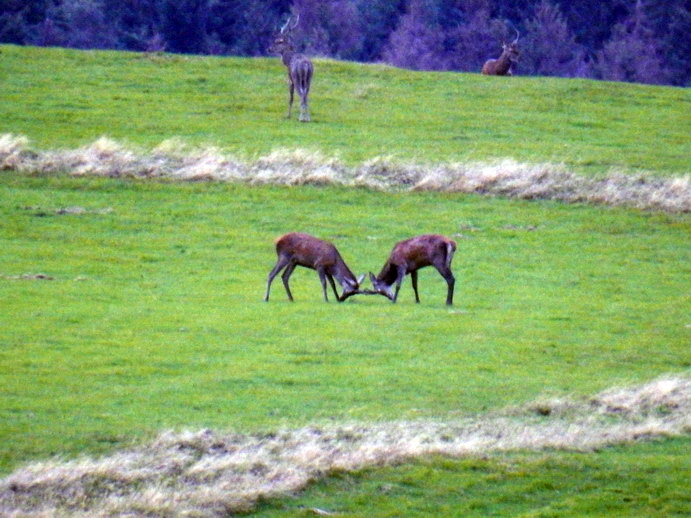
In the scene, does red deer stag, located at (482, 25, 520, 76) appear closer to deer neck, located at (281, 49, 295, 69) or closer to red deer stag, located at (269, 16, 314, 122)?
red deer stag, located at (269, 16, 314, 122)

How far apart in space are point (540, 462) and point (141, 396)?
4.14 metres

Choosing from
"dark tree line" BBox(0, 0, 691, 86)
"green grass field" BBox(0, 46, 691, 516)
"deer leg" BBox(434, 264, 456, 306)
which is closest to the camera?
"green grass field" BBox(0, 46, 691, 516)

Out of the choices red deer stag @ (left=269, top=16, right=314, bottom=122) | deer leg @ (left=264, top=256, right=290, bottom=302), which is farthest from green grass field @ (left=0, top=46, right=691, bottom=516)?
red deer stag @ (left=269, top=16, right=314, bottom=122)

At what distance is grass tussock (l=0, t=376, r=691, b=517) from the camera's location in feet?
30.5

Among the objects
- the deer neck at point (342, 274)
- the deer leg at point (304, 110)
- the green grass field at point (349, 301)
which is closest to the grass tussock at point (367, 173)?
the green grass field at point (349, 301)

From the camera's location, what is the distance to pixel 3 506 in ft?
29.8

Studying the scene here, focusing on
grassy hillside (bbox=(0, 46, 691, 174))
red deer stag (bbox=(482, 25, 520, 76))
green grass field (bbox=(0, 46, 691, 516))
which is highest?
red deer stag (bbox=(482, 25, 520, 76))

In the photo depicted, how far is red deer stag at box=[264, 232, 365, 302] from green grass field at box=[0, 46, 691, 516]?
355mm

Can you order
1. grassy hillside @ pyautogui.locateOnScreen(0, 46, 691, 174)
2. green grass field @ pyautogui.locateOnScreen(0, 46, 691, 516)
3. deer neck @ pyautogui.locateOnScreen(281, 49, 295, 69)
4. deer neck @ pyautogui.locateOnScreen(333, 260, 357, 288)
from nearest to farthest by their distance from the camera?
green grass field @ pyautogui.locateOnScreen(0, 46, 691, 516) < deer neck @ pyautogui.locateOnScreen(333, 260, 357, 288) < grassy hillside @ pyautogui.locateOnScreen(0, 46, 691, 174) < deer neck @ pyautogui.locateOnScreen(281, 49, 295, 69)

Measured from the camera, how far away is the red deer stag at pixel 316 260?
17984mm

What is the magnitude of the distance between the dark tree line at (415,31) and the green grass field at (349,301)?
25.1 meters

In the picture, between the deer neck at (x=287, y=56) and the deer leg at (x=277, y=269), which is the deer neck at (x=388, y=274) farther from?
the deer neck at (x=287, y=56)

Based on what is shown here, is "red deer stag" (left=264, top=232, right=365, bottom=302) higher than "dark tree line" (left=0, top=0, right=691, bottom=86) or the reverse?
the reverse

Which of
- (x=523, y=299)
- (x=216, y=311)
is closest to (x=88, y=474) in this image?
(x=216, y=311)
